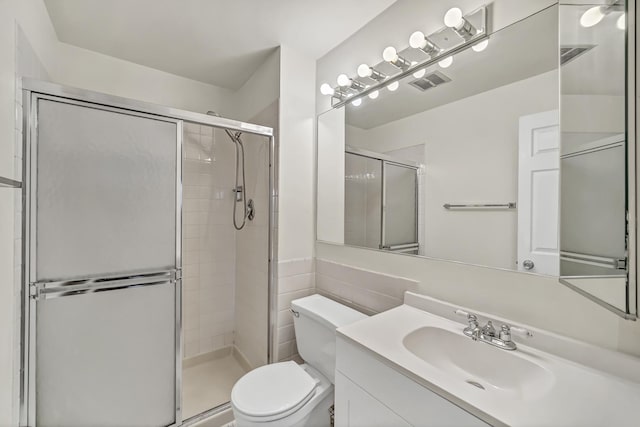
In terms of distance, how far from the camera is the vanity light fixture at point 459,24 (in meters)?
1.09

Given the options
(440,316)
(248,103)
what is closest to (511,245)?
(440,316)

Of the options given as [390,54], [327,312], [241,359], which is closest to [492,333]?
[327,312]

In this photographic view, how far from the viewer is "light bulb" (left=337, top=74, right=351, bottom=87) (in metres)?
1.65

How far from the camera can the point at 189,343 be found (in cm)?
226

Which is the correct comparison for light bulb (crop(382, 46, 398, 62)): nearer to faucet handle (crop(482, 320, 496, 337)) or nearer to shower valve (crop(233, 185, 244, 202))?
faucet handle (crop(482, 320, 496, 337))

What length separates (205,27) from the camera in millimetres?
1604

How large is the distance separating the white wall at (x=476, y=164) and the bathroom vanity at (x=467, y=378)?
0.28 metres

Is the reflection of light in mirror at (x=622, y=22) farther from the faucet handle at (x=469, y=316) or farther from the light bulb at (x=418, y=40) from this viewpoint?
the faucet handle at (x=469, y=316)

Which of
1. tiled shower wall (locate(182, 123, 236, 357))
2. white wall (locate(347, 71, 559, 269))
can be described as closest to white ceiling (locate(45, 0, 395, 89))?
tiled shower wall (locate(182, 123, 236, 357))

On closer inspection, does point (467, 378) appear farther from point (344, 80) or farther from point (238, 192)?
point (238, 192)

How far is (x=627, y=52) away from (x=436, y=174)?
723 millimetres

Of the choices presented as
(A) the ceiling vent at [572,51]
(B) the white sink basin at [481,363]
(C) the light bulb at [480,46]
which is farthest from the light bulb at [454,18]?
(B) the white sink basin at [481,363]

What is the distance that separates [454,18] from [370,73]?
1.63 ft

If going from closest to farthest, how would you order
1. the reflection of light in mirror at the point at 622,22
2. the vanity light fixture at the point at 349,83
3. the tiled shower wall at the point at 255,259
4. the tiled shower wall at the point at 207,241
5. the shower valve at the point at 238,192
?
the reflection of light in mirror at the point at 622,22 → the vanity light fixture at the point at 349,83 → the tiled shower wall at the point at 255,259 → the tiled shower wall at the point at 207,241 → the shower valve at the point at 238,192
